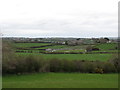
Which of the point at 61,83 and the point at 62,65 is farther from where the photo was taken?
the point at 62,65

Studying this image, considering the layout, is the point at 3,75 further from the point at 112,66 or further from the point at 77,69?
the point at 112,66

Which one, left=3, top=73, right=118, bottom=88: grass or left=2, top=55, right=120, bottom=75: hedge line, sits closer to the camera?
left=3, top=73, right=118, bottom=88: grass

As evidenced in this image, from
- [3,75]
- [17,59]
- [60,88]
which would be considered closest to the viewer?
[60,88]

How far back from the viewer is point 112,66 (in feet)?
94.2

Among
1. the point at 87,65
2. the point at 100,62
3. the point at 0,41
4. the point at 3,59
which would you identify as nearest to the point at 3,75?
the point at 3,59

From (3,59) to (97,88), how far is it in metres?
15.1

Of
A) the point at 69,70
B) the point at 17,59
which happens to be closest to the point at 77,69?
the point at 69,70

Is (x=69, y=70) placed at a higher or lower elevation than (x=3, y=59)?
lower

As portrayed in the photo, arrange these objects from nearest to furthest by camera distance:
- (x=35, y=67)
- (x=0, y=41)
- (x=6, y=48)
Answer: (x=0, y=41), (x=6, y=48), (x=35, y=67)

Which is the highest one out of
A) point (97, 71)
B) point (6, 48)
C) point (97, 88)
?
point (6, 48)

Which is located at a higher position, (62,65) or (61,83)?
(61,83)

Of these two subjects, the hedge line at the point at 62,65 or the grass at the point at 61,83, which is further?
the hedge line at the point at 62,65

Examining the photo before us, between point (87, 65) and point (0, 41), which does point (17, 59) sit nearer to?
point (0, 41)

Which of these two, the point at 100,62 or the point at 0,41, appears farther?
the point at 100,62
